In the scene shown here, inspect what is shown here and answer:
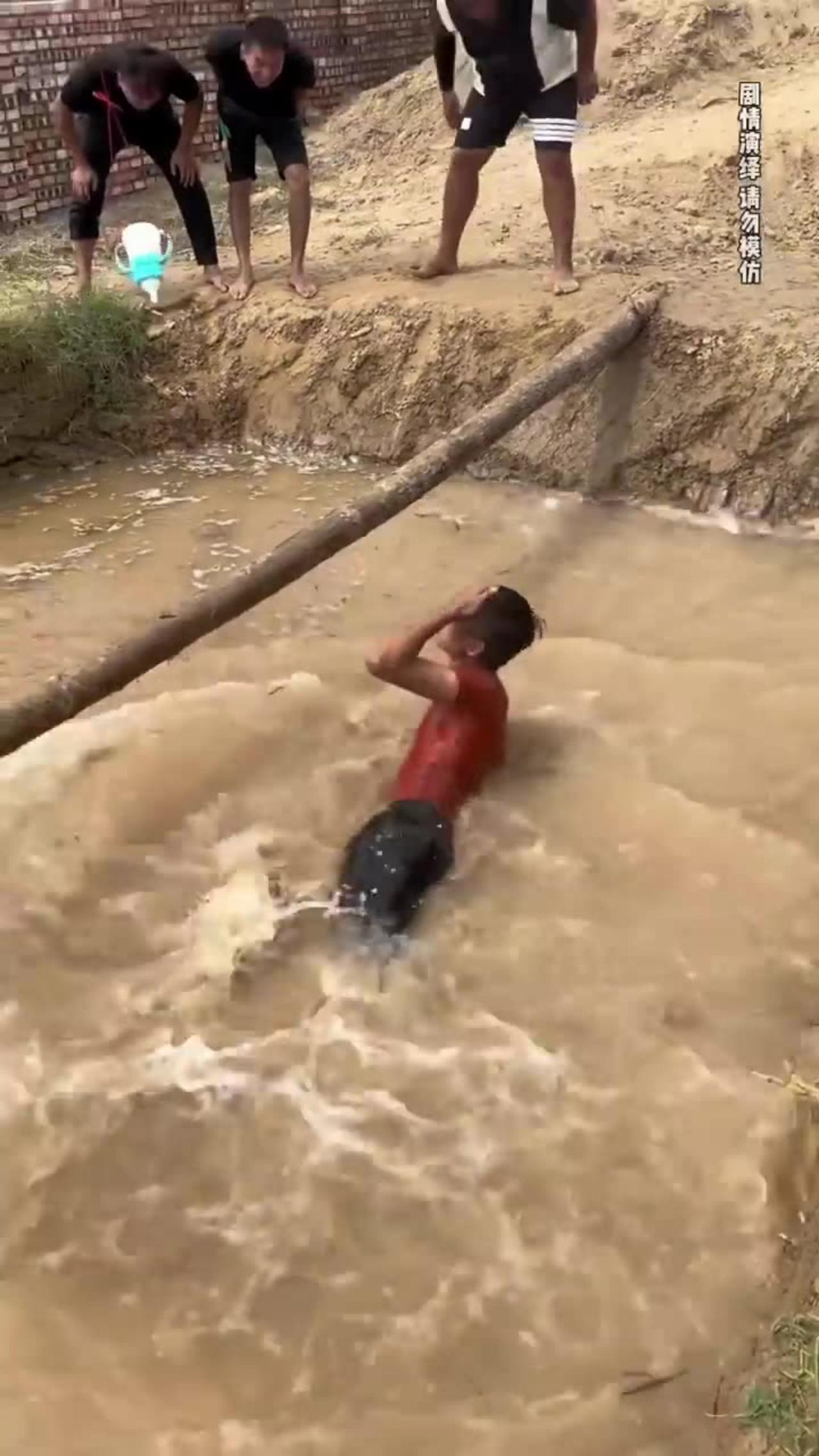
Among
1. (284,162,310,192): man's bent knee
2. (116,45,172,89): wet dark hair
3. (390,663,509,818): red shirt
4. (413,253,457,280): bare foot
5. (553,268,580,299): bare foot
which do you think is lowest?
(390,663,509,818): red shirt

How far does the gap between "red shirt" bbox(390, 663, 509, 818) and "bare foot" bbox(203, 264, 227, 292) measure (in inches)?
128

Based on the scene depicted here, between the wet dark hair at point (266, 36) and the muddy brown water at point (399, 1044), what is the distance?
2.40m

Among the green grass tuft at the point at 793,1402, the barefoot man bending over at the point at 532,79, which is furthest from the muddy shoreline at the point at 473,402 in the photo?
the green grass tuft at the point at 793,1402

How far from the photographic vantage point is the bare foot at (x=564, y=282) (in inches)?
198

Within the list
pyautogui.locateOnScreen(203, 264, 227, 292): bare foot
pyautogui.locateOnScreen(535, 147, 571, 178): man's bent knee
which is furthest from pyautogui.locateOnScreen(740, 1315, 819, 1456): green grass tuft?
pyautogui.locateOnScreen(203, 264, 227, 292): bare foot

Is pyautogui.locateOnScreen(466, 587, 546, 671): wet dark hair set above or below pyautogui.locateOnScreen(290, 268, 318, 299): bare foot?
below

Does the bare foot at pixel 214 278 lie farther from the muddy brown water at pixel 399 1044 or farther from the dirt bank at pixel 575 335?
the muddy brown water at pixel 399 1044

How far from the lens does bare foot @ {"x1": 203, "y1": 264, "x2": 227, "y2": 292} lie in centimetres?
569

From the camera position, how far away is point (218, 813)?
11.0 feet

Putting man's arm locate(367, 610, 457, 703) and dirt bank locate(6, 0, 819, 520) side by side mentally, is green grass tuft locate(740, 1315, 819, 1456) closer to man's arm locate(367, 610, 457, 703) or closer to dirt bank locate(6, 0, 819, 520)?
man's arm locate(367, 610, 457, 703)

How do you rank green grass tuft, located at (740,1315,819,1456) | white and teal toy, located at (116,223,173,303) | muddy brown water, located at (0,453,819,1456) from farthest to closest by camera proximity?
1. white and teal toy, located at (116,223,173,303)
2. muddy brown water, located at (0,453,819,1456)
3. green grass tuft, located at (740,1315,819,1456)

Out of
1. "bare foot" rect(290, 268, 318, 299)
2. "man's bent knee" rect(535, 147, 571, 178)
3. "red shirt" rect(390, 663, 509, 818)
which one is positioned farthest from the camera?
"bare foot" rect(290, 268, 318, 299)

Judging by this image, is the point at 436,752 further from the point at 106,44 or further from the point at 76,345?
the point at 106,44

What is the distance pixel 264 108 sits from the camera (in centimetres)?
521
